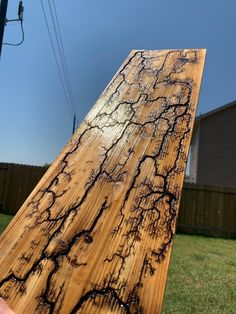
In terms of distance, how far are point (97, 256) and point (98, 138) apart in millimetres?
742

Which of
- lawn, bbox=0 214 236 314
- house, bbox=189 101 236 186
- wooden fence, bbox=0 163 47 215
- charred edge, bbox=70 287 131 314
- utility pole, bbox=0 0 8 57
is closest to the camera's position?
charred edge, bbox=70 287 131 314

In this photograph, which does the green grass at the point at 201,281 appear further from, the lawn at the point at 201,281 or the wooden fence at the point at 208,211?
the wooden fence at the point at 208,211

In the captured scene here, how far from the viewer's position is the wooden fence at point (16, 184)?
10.7 m

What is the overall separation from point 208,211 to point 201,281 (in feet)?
18.8

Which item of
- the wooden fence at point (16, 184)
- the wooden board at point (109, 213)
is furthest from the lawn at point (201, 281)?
the wooden fence at point (16, 184)

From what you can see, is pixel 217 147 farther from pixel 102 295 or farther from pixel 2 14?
pixel 102 295

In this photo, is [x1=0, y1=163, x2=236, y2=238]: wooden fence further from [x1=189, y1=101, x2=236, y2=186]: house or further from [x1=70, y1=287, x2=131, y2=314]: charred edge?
[x1=70, y1=287, x2=131, y2=314]: charred edge

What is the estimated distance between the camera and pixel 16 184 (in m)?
10.9

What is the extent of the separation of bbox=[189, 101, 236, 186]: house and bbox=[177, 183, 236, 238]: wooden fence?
18.0 ft

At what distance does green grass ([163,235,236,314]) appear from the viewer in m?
3.39

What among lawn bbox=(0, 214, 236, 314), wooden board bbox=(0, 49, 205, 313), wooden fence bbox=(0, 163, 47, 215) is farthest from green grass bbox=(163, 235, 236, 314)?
wooden fence bbox=(0, 163, 47, 215)

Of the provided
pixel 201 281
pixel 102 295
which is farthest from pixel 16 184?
pixel 102 295

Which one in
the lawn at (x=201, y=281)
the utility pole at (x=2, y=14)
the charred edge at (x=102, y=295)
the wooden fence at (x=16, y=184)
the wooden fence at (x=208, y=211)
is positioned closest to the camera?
the charred edge at (x=102, y=295)

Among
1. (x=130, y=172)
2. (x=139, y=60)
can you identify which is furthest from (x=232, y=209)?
(x=130, y=172)
